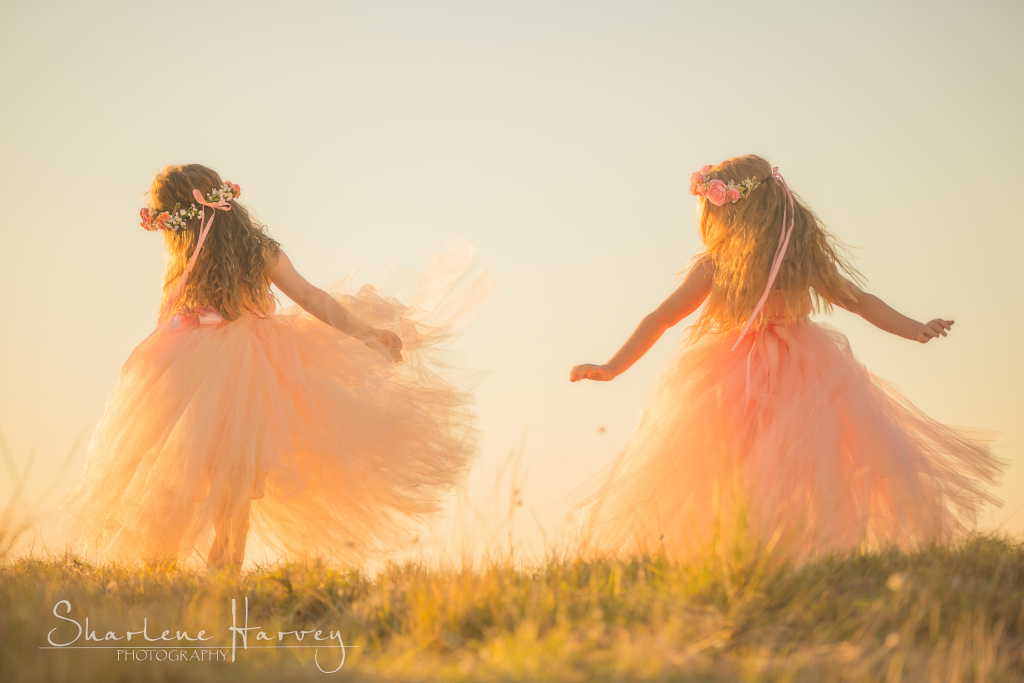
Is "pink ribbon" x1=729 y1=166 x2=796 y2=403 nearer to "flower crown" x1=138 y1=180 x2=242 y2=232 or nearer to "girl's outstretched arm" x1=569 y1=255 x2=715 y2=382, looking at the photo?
A: "girl's outstretched arm" x1=569 y1=255 x2=715 y2=382

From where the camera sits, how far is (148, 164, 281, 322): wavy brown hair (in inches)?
197

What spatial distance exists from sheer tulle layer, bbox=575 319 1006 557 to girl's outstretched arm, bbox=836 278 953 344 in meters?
0.35

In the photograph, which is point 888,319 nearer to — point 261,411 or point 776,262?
point 776,262

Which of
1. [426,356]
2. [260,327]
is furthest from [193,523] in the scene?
[426,356]

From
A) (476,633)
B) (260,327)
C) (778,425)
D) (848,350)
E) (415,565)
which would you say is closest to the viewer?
(476,633)

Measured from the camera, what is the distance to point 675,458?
4281 mm

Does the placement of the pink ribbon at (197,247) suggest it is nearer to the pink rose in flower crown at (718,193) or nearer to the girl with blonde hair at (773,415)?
the girl with blonde hair at (773,415)

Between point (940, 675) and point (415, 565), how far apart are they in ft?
7.39

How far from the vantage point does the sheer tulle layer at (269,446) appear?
14.4 ft

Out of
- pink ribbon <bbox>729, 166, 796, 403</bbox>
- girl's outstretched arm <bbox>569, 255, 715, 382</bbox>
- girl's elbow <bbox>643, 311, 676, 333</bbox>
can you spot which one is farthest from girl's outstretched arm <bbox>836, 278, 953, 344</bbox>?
girl's elbow <bbox>643, 311, 676, 333</bbox>

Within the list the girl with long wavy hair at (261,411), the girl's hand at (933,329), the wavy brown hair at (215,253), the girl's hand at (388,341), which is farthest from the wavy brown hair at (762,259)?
the wavy brown hair at (215,253)

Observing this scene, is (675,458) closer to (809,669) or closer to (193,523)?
(809,669)

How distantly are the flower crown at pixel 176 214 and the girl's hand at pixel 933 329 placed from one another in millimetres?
4679

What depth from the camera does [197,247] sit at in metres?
5.03
